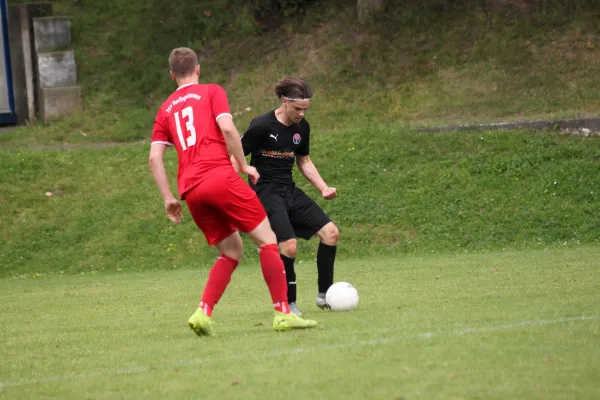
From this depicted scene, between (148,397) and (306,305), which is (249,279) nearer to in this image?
(306,305)

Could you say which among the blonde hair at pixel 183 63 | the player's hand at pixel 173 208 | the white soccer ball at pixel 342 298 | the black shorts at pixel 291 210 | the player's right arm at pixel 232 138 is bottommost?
the white soccer ball at pixel 342 298

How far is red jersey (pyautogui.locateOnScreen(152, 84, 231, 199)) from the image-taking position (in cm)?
714

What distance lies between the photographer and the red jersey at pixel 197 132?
7145 mm

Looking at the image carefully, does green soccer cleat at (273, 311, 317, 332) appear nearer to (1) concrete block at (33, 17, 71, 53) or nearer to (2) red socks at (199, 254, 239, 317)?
(2) red socks at (199, 254, 239, 317)

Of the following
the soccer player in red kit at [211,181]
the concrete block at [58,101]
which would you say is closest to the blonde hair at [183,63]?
the soccer player in red kit at [211,181]

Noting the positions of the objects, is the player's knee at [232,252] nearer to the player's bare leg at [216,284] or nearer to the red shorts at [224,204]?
the player's bare leg at [216,284]

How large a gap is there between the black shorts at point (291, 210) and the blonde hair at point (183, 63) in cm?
174

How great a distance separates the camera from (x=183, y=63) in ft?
24.1

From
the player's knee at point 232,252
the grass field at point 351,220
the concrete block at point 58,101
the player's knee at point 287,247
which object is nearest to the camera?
the grass field at point 351,220

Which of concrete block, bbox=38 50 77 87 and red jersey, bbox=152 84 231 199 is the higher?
red jersey, bbox=152 84 231 199

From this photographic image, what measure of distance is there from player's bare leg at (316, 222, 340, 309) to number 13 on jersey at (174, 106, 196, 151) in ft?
6.98

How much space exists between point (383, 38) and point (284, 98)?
665 inches

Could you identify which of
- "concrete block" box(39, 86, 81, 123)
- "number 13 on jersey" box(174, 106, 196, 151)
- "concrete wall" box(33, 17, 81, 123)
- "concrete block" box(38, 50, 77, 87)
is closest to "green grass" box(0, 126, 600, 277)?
"concrete block" box(39, 86, 81, 123)

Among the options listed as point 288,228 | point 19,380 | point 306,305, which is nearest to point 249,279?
point 306,305
